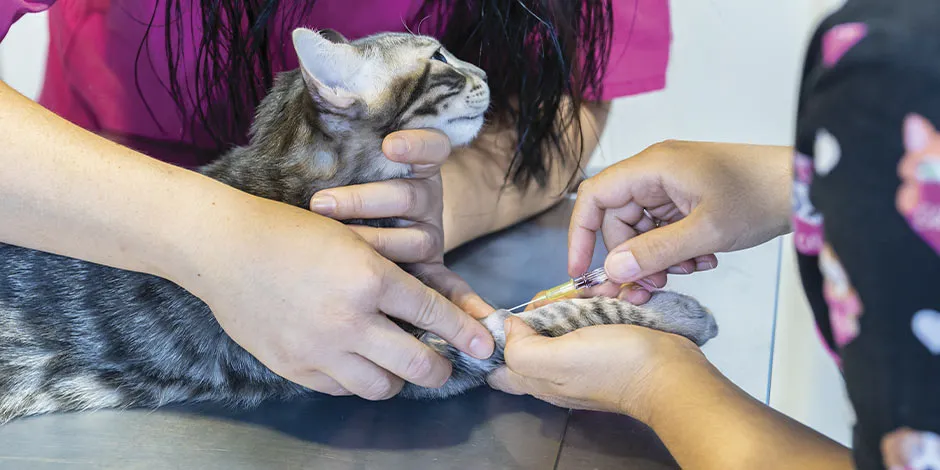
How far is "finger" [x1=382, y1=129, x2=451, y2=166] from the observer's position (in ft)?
2.70

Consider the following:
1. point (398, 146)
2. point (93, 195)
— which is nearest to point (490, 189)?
point (398, 146)

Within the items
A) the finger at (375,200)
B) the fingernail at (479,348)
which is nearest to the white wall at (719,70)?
the finger at (375,200)

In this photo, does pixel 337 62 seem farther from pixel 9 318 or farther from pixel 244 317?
pixel 9 318

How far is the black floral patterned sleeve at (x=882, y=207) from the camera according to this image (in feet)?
1.12

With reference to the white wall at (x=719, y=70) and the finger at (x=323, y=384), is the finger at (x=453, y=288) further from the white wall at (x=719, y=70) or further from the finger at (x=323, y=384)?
the white wall at (x=719, y=70)

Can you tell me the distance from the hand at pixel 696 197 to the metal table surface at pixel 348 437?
0.17 meters

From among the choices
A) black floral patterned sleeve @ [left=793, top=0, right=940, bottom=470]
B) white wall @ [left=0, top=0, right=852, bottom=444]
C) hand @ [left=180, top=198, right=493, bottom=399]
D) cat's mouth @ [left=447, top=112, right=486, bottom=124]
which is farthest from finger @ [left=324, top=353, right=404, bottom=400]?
white wall @ [left=0, top=0, right=852, bottom=444]

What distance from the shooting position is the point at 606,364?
2.51ft

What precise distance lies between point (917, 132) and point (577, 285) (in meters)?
0.63

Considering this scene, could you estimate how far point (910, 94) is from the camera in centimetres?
34

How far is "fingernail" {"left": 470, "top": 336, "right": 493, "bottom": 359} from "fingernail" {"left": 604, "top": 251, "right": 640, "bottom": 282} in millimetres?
160

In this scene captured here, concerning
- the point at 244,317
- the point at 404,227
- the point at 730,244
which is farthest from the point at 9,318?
the point at 730,244

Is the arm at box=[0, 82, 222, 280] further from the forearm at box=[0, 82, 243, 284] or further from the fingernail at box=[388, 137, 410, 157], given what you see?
the fingernail at box=[388, 137, 410, 157]

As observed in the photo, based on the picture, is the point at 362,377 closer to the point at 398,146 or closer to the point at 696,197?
the point at 398,146
